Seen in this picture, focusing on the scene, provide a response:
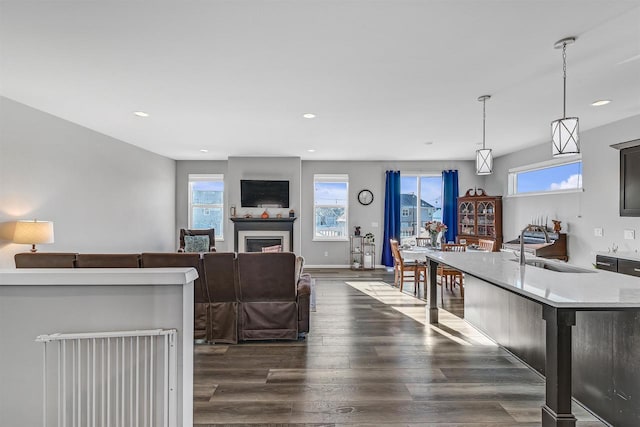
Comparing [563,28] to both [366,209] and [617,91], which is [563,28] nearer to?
[617,91]

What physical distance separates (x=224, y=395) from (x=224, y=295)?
122 cm

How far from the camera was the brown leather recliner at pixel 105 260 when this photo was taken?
10.3ft

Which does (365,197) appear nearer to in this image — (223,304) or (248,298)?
(248,298)

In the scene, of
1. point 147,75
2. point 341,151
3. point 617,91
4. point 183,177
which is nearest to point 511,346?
point 617,91

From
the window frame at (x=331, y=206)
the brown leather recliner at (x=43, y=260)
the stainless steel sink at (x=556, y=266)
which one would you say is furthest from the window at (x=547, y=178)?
the brown leather recliner at (x=43, y=260)

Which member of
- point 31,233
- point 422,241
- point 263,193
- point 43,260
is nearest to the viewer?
point 43,260

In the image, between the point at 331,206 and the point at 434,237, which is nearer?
the point at 434,237

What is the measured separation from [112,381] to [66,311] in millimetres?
438

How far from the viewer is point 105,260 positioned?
3146 millimetres

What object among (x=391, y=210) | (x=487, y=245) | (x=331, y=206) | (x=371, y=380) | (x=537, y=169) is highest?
(x=537, y=169)

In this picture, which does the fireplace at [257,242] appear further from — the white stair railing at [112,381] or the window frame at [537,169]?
the white stair railing at [112,381]

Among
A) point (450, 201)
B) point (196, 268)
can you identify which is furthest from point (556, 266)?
point (450, 201)

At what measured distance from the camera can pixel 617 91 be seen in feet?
11.6

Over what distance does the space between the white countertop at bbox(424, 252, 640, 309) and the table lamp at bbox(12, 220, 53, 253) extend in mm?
4332
